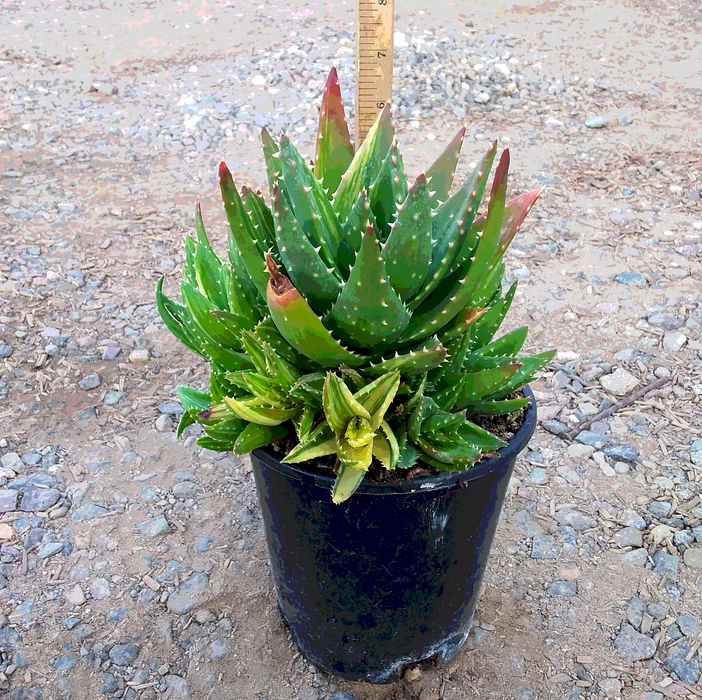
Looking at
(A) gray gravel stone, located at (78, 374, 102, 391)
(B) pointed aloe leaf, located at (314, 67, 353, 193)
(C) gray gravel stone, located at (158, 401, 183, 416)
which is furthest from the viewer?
(A) gray gravel stone, located at (78, 374, 102, 391)

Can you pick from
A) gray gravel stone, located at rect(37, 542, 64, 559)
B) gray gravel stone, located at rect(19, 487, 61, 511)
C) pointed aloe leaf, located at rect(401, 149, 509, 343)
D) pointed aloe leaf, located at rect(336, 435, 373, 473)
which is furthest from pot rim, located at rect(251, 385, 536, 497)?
gray gravel stone, located at rect(19, 487, 61, 511)

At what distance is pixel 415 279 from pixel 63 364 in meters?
2.30

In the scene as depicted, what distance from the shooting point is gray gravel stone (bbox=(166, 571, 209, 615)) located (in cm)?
232

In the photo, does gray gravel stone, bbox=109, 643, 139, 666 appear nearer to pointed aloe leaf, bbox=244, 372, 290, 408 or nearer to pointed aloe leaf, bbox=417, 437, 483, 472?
pointed aloe leaf, bbox=244, 372, 290, 408

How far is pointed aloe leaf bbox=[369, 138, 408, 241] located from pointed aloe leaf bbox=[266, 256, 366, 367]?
26 centimetres

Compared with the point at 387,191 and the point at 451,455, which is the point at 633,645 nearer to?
the point at 451,455

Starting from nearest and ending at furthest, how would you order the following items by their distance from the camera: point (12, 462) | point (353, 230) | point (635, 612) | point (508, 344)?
point (353, 230), point (508, 344), point (635, 612), point (12, 462)

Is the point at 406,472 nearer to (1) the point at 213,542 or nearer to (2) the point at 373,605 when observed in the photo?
(2) the point at 373,605

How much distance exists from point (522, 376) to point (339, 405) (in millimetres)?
523

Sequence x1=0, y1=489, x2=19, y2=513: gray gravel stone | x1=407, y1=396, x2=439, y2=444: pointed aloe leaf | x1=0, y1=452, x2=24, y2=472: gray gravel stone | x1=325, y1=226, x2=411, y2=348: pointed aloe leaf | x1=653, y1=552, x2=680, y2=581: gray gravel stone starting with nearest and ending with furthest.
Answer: x1=325, y1=226, x2=411, y2=348: pointed aloe leaf, x1=407, y1=396, x2=439, y2=444: pointed aloe leaf, x1=653, y1=552, x2=680, y2=581: gray gravel stone, x1=0, y1=489, x2=19, y2=513: gray gravel stone, x1=0, y1=452, x2=24, y2=472: gray gravel stone

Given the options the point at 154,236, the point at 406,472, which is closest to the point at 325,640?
the point at 406,472

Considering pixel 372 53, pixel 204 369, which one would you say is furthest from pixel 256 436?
pixel 372 53

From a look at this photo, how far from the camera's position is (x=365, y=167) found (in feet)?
5.29

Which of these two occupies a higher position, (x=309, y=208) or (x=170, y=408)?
(x=309, y=208)
